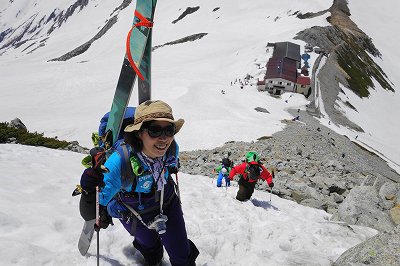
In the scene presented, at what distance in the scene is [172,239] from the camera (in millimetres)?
4859

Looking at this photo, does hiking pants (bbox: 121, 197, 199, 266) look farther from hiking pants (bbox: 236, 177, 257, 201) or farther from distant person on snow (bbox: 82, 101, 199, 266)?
hiking pants (bbox: 236, 177, 257, 201)

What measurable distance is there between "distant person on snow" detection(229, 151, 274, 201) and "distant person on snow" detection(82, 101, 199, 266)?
386cm

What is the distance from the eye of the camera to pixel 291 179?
15.8 metres

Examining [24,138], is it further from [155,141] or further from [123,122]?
[155,141]

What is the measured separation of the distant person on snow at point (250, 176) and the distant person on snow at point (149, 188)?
3.86 metres

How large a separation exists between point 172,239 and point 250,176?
4.38m

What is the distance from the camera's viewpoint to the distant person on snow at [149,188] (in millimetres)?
4203

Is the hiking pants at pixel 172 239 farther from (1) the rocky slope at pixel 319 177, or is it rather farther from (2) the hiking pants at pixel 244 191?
(1) the rocky slope at pixel 319 177

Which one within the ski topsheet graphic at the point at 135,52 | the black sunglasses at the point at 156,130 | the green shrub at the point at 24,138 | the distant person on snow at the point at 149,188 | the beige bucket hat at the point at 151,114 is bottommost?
the green shrub at the point at 24,138

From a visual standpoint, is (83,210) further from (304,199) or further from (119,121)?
(304,199)

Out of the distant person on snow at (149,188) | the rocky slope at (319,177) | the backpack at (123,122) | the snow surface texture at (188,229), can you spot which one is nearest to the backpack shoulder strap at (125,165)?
the distant person on snow at (149,188)

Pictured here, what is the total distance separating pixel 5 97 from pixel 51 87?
697 cm

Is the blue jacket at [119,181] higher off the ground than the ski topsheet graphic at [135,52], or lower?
lower

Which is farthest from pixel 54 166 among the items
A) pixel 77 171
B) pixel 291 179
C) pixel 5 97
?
pixel 5 97
